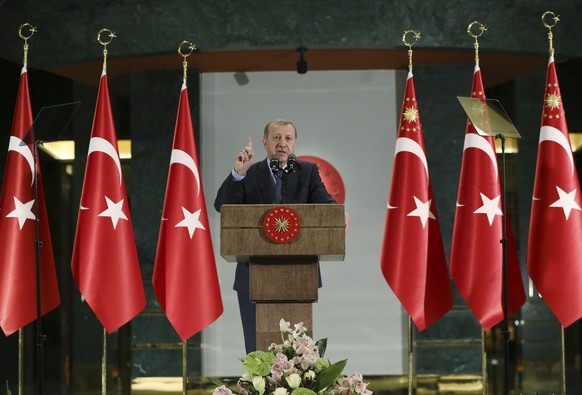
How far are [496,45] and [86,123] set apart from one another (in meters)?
3.74

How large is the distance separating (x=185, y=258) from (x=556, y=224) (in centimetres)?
235

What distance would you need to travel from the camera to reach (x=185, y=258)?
19.3 feet

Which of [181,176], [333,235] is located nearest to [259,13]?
[181,176]

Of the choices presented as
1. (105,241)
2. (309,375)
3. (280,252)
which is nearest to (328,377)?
(309,375)

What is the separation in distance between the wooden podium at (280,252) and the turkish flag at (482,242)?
90.1 inches

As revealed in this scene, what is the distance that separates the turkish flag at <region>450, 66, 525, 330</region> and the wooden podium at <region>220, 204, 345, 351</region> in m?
2.29

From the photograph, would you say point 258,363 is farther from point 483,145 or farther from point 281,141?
point 483,145

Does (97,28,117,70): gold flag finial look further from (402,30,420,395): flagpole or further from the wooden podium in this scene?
the wooden podium

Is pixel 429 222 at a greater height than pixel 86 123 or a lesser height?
lesser

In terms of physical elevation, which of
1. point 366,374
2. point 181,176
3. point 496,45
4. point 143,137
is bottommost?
point 366,374

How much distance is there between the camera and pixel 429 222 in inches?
234

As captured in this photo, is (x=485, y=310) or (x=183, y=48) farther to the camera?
(x=183, y=48)

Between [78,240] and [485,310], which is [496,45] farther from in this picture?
[78,240]

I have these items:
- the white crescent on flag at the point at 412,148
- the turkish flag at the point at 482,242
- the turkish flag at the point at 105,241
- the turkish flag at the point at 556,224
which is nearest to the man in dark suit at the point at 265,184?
the turkish flag at the point at 105,241
